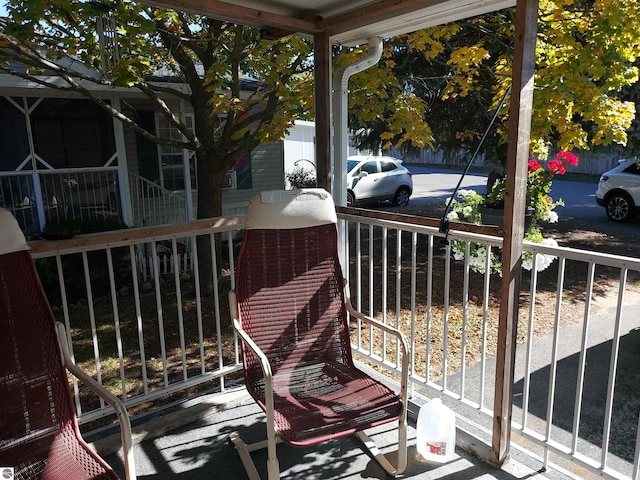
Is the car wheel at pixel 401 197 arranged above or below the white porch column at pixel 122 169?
below

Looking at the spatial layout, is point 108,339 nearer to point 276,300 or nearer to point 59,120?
point 276,300

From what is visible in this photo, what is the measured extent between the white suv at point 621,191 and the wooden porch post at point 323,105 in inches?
342

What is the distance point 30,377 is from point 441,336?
3410 mm

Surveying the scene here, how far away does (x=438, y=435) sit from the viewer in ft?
7.65

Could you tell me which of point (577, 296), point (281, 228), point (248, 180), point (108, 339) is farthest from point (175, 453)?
point (248, 180)

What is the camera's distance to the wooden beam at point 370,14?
233cm

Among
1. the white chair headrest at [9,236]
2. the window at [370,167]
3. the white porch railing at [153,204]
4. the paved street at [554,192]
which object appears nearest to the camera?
the white chair headrest at [9,236]

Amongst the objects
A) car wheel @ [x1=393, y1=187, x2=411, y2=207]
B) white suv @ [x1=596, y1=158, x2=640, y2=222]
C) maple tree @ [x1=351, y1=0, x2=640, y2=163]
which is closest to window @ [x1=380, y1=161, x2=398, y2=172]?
car wheel @ [x1=393, y1=187, x2=411, y2=207]

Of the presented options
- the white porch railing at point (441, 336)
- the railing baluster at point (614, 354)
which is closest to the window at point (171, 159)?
the white porch railing at point (441, 336)

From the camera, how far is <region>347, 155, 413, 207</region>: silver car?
11578 millimetres

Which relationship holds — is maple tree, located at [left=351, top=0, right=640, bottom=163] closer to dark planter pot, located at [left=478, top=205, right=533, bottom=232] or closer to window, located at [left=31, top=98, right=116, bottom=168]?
dark planter pot, located at [left=478, top=205, right=533, bottom=232]

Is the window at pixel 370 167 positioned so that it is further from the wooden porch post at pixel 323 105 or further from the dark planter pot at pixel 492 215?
the wooden porch post at pixel 323 105

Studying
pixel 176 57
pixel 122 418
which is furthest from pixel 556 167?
pixel 122 418

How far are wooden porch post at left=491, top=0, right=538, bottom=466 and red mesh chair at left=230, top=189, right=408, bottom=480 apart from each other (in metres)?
0.47
